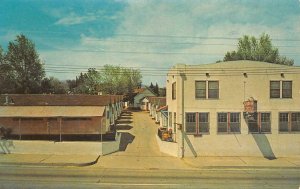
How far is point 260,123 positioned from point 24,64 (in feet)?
151

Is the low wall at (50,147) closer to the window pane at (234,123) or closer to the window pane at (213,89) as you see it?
the window pane at (213,89)

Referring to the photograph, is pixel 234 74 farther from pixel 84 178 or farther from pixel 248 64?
pixel 84 178

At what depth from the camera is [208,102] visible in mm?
30562

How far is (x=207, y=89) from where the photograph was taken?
30672 millimetres

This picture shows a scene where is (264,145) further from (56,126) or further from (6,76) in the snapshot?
(6,76)

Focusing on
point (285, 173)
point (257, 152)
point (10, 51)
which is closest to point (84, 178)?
point (285, 173)

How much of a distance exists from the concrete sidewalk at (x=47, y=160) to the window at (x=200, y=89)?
30.2 feet

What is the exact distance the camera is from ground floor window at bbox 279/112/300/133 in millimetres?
30766

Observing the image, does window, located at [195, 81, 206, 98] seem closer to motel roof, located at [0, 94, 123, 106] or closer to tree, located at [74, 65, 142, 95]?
motel roof, located at [0, 94, 123, 106]

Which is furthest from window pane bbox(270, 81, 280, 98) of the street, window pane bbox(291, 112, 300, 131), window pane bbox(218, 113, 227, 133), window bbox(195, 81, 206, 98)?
the street

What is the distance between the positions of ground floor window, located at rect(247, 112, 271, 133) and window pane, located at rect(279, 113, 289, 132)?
0.90 meters

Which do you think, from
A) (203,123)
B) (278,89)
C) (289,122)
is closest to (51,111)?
(203,123)

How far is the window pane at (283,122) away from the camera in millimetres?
30750

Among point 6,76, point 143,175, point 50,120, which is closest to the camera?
point 143,175
